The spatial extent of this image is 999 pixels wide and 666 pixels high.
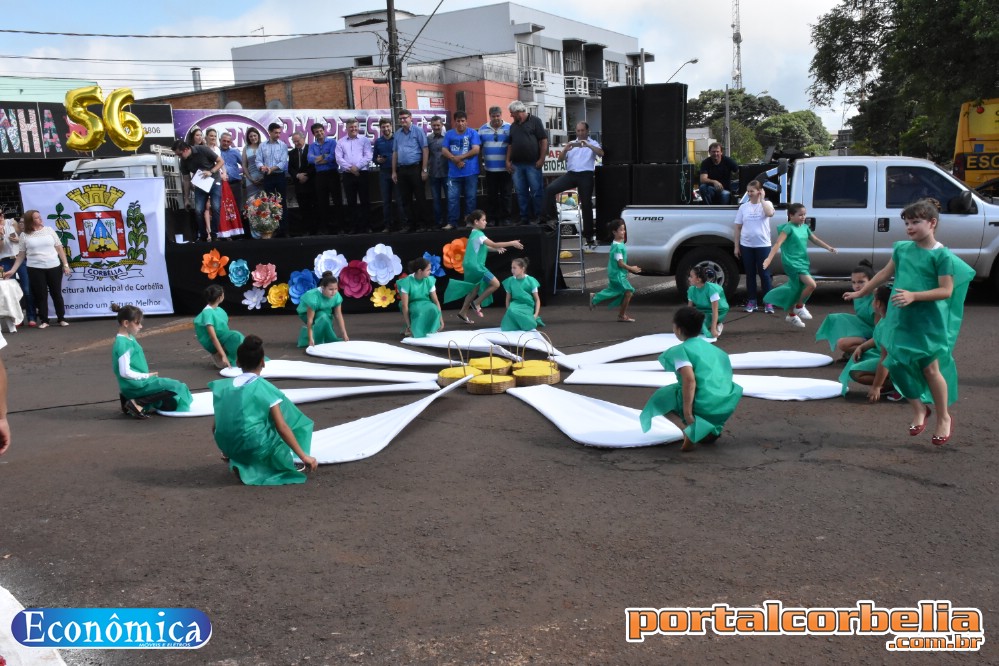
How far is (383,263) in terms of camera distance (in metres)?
13.9

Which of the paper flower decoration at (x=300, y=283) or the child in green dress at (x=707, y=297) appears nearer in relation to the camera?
the child in green dress at (x=707, y=297)

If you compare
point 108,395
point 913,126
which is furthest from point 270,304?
point 913,126

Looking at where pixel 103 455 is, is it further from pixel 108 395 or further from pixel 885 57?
pixel 885 57

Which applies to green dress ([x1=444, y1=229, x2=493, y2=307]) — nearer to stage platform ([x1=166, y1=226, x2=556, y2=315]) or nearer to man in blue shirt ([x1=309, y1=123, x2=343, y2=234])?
stage platform ([x1=166, y1=226, x2=556, y2=315])

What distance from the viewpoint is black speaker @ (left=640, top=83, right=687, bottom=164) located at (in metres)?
14.1

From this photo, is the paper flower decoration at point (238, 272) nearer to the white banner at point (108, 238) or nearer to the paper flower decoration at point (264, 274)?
the paper flower decoration at point (264, 274)

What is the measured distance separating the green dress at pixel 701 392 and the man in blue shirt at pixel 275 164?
32.2ft

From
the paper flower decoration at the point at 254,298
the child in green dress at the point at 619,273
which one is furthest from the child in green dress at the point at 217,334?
the child in green dress at the point at 619,273

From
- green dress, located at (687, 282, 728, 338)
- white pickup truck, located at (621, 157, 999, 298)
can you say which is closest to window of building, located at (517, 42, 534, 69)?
white pickup truck, located at (621, 157, 999, 298)

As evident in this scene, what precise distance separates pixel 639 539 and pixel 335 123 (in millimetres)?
28810

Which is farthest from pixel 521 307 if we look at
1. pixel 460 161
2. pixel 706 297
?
pixel 460 161

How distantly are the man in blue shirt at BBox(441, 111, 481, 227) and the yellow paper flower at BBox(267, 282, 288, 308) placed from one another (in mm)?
2900

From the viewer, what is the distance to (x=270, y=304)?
47.1ft

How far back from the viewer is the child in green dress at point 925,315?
6.18 meters
